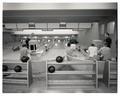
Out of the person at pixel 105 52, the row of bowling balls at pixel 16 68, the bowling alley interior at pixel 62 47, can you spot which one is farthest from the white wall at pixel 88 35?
the row of bowling balls at pixel 16 68

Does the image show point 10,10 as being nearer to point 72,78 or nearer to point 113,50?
point 72,78

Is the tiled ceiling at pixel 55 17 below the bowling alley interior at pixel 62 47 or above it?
above

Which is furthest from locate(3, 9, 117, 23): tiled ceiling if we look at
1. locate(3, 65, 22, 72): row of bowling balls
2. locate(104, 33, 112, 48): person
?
locate(3, 65, 22, 72): row of bowling balls

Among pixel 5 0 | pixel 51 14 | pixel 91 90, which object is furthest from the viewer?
pixel 51 14

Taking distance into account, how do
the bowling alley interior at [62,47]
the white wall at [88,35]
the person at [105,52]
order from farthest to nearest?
1. the white wall at [88,35]
2. the person at [105,52]
3. the bowling alley interior at [62,47]

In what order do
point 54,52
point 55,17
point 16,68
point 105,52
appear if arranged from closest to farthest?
1. point 16,68
2. point 105,52
3. point 55,17
4. point 54,52

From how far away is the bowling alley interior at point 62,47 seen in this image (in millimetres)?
2416

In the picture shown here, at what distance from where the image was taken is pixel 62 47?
111 inches

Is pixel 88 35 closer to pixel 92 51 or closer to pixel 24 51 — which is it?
pixel 92 51

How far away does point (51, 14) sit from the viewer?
107 inches

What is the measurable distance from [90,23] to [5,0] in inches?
63.7

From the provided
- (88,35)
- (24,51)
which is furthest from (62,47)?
(24,51)

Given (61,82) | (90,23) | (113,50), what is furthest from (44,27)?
(113,50)

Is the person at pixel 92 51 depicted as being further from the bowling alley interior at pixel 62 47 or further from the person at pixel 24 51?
the person at pixel 24 51
